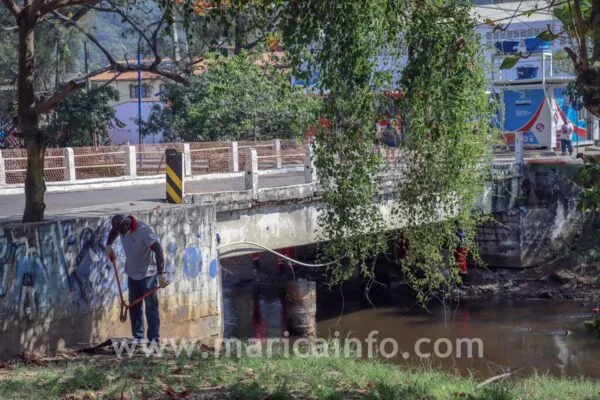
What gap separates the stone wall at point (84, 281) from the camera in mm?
11070

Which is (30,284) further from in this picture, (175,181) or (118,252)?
(175,181)

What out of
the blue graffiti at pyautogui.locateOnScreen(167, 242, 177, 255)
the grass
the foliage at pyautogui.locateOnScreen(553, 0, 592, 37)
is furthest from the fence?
the foliage at pyautogui.locateOnScreen(553, 0, 592, 37)

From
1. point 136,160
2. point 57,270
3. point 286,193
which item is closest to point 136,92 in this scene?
point 136,160

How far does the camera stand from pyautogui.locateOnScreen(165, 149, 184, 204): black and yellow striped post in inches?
587

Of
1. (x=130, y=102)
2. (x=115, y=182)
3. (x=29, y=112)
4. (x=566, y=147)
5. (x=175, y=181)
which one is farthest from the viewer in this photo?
(x=130, y=102)

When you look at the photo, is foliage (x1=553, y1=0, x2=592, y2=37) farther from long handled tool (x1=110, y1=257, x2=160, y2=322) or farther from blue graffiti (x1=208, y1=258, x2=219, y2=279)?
blue graffiti (x1=208, y1=258, x2=219, y2=279)

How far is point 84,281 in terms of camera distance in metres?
12.1

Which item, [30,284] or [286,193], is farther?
[286,193]

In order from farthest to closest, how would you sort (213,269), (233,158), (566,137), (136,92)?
(136,92), (566,137), (233,158), (213,269)

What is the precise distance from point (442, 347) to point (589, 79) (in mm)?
12376

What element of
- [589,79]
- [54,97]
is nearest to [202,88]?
[54,97]

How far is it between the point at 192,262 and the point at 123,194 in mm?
7553

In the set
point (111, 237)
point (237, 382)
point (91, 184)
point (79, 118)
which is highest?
point (79, 118)

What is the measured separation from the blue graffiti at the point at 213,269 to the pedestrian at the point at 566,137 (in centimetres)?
2041
